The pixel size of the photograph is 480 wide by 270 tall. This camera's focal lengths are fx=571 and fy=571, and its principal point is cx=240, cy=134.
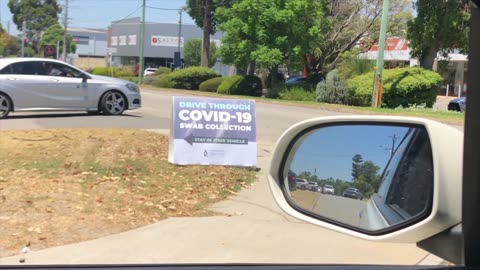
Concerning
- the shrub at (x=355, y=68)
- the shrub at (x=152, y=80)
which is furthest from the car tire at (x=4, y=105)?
the shrub at (x=152, y=80)

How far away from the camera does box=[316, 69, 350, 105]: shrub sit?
90.7ft

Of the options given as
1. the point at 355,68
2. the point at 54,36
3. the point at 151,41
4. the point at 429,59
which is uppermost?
the point at 54,36

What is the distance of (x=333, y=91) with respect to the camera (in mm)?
28156

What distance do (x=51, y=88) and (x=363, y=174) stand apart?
12832mm

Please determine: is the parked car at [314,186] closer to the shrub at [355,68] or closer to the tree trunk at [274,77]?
the shrub at [355,68]

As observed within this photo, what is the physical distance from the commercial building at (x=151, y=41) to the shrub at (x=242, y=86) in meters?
25.0

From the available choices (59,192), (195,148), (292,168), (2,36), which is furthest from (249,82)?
(2,36)

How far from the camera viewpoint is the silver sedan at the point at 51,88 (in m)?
13.5

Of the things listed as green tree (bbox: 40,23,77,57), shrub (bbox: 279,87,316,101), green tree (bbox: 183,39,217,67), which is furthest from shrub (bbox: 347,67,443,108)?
green tree (bbox: 40,23,77,57)

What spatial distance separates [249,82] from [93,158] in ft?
89.0

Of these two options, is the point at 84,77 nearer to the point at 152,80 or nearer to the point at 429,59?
the point at 429,59

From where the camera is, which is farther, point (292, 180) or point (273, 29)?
point (273, 29)

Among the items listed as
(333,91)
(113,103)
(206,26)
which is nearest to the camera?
(113,103)

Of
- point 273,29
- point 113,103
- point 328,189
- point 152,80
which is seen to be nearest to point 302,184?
point 328,189
